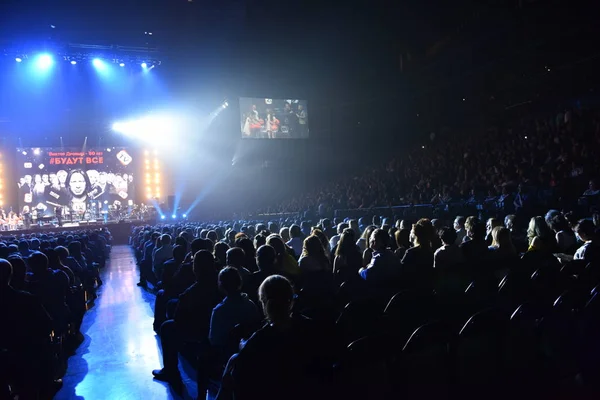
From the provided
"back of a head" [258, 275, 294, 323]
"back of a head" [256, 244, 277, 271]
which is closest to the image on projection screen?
"back of a head" [256, 244, 277, 271]

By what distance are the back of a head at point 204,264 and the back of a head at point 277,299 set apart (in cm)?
154

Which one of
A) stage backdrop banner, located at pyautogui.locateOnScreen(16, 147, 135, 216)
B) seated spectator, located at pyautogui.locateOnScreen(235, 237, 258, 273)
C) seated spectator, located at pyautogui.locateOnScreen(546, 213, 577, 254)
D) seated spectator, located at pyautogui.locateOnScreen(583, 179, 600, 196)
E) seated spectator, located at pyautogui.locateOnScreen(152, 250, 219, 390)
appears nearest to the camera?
seated spectator, located at pyautogui.locateOnScreen(152, 250, 219, 390)

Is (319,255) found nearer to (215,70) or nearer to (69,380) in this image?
(69,380)

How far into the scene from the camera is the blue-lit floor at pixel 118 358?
393cm

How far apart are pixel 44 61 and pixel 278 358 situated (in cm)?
1950

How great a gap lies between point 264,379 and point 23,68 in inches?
785

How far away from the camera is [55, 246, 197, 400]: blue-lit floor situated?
3934mm

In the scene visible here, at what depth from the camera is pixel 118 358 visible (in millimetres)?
4824

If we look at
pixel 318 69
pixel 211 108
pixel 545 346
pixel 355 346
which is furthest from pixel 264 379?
pixel 211 108

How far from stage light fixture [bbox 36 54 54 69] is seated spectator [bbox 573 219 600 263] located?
732 inches

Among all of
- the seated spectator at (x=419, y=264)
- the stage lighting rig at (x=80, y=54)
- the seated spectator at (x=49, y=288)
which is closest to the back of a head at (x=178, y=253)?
the seated spectator at (x=49, y=288)

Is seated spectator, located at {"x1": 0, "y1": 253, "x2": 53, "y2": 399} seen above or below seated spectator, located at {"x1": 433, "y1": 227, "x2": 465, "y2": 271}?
below

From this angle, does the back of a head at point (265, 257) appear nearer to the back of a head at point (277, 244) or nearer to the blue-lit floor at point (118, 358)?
the back of a head at point (277, 244)

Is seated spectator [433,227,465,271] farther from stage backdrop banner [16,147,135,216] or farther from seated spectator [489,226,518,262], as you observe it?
stage backdrop banner [16,147,135,216]
